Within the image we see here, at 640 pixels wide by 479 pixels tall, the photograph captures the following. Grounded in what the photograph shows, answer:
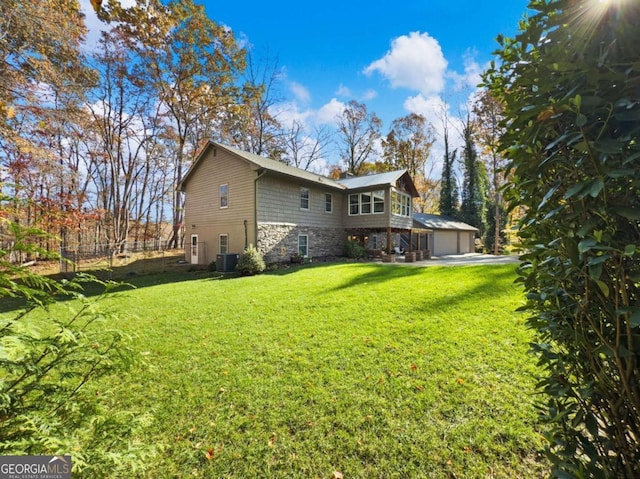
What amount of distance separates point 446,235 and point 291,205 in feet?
51.1

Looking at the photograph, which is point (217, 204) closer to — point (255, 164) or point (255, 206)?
point (255, 206)

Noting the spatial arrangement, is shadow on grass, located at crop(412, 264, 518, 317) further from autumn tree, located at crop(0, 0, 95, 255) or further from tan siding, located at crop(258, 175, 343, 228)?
tan siding, located at crop(258, 175, 343, 228)

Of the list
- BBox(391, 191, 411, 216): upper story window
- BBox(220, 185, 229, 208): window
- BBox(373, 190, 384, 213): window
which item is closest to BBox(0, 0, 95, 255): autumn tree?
BBox(220, 185, 229, 208): window

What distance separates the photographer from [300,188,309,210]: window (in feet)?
51.4

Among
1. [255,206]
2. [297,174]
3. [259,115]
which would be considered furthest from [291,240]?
[259,115]

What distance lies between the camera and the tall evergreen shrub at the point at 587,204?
105cm

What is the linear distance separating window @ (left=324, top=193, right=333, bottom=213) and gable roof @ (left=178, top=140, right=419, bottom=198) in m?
0.74

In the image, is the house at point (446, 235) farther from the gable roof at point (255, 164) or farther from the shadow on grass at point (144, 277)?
the shadow on grass at point (144, 277)

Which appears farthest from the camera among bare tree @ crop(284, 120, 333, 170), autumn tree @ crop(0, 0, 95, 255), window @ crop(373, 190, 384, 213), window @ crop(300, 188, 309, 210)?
bare tree @ crop(284, 120, 333, 170)

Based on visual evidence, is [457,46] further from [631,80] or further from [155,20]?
[155,20]

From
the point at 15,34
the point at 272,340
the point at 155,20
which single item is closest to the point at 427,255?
the point at 272,340

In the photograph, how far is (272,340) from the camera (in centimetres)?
460

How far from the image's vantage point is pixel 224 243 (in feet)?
48.3

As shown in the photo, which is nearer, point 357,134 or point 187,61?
point 187,61
